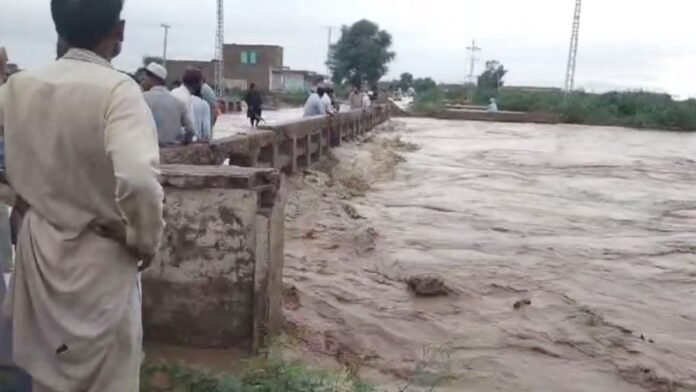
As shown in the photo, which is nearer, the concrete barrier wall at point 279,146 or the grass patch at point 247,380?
the grass patch at point 247,380

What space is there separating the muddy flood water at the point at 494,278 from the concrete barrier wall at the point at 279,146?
485 millimetres

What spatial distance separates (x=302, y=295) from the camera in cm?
726

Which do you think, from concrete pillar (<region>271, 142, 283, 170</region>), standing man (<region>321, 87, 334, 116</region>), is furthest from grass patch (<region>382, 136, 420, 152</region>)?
concrete pillar (<region>271, 142, 283, 170</region>)

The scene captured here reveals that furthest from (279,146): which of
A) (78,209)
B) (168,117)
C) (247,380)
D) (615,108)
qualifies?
(615,108)

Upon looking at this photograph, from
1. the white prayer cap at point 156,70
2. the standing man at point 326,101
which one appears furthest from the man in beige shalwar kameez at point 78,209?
the standing man at point 326,101

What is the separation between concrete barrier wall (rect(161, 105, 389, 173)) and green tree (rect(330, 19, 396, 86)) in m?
45.2

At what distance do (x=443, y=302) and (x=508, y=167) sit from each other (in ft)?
50.6

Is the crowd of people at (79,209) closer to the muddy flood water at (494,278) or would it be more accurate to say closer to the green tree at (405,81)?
the muddy flood water at (494,278)

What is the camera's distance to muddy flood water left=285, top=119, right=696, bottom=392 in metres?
5.91

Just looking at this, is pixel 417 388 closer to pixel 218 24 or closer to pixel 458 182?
pixel 458 182

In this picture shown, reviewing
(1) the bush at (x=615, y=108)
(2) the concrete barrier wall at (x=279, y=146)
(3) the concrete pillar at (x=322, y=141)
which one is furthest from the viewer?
A: (1) the bush at (x=615, y=108)

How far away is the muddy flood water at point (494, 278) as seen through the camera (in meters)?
5.91

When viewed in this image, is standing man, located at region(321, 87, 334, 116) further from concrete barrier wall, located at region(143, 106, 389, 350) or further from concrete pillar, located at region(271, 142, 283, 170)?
concrete barrier wall, located at region(143, 106, 389, 350)

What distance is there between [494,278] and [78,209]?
22.2 feet
